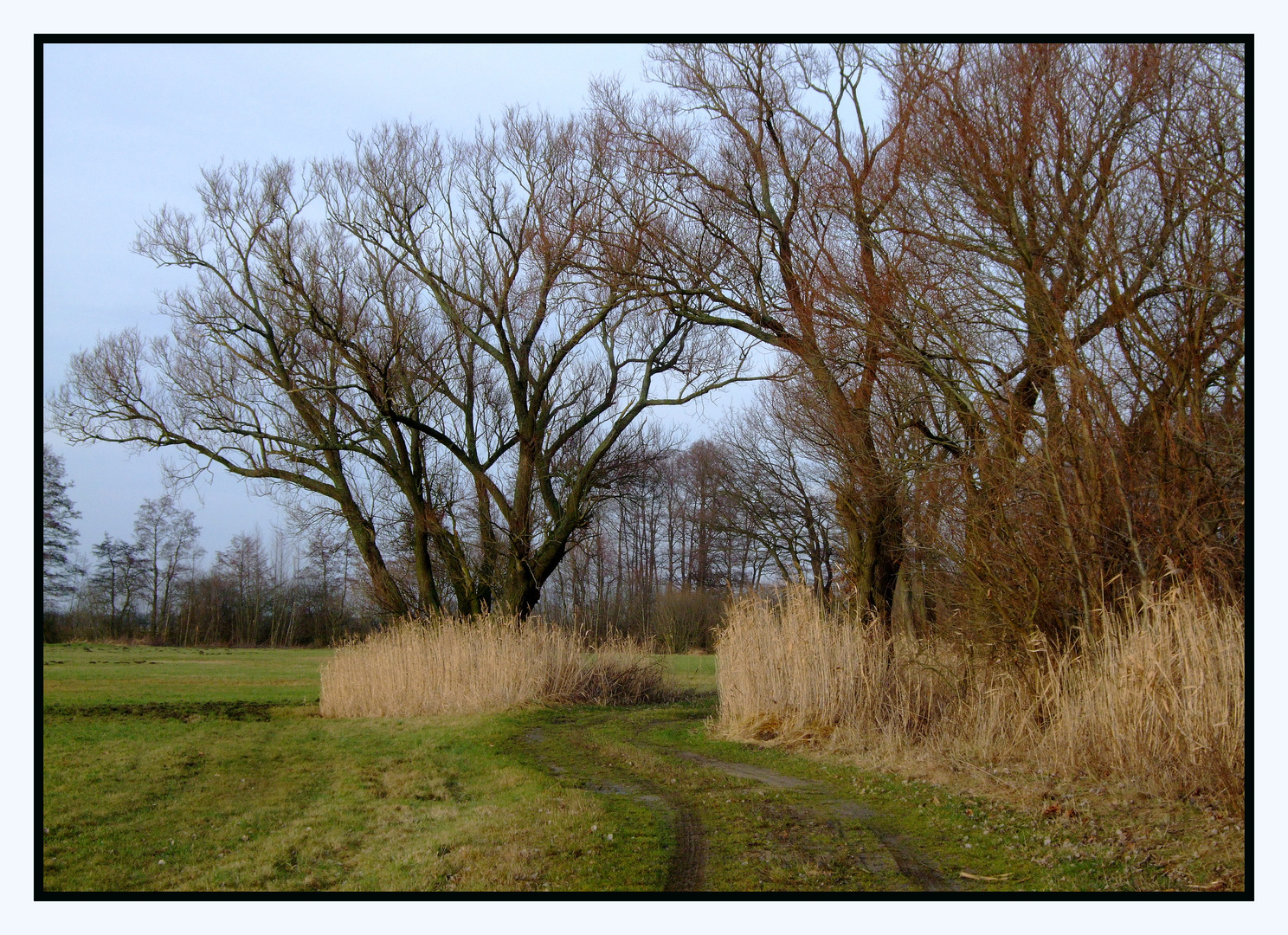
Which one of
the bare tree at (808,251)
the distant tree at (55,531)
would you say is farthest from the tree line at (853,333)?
the distant tree at (55,531)

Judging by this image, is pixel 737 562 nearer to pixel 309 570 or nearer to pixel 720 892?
pixel 309 570

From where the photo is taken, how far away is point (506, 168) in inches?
620

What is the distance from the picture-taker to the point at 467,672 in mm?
13008

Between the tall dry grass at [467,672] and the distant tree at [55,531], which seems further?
the tall dry grass at [467,672]

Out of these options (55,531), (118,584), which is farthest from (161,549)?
(55,531)

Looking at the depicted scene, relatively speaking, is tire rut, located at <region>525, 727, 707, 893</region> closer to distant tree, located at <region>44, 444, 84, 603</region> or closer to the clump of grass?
the clump of grass

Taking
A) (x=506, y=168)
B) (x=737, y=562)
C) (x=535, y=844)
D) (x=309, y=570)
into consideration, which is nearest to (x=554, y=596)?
(x=309, y=570)

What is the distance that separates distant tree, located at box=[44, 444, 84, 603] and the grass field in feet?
4.81

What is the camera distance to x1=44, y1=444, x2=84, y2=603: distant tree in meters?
7.40

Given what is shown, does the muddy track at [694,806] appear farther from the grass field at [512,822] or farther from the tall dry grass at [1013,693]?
the tall dry grass at [1013,693]

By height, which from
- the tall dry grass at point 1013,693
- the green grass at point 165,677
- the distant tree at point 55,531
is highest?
the distant tree at point 55,531

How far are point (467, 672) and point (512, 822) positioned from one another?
25.5 feet

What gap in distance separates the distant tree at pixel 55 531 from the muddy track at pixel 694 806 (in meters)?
4.46

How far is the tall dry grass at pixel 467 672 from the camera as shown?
42.3ft
